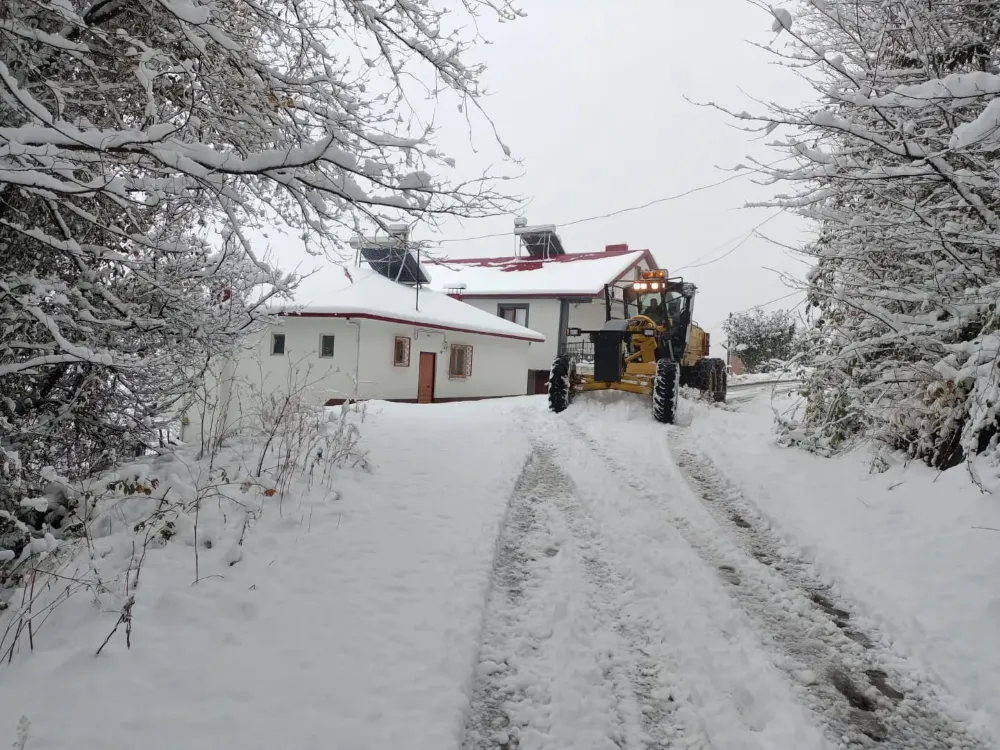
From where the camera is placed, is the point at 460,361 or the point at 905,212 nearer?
the point at 905,212

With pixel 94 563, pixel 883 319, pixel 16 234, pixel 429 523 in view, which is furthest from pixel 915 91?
pixel 16 234

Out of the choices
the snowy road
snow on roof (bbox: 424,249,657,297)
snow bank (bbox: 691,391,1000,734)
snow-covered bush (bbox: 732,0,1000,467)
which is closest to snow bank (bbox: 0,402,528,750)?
the snowy road

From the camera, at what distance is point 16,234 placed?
346 cm

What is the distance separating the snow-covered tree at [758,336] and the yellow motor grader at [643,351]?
1289cm

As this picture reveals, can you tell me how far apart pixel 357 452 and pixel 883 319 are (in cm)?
510

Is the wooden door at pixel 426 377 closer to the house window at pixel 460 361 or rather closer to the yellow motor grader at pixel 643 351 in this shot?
the house window at pixel 460 361

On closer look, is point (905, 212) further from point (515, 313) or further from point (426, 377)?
point (515, 313)

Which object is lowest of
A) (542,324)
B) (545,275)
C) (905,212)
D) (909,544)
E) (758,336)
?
(909,544)

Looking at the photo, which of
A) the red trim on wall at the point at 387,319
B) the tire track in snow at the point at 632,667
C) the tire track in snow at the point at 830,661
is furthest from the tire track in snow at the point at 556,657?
the red trim on wall at the point at 387,319

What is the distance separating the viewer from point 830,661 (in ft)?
9.24

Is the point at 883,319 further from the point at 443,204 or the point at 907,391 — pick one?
the point at 443,204

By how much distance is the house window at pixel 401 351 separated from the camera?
47.8ft

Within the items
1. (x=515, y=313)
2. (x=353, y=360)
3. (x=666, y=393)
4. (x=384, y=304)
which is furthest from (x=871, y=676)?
(x=515, y=313)

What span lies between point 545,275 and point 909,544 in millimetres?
19664
